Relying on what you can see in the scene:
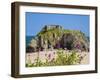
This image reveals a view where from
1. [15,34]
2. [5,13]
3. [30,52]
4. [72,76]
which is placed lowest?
[72,76]

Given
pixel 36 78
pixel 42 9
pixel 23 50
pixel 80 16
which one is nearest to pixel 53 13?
pixel 42 9

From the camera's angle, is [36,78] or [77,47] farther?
[77,47]

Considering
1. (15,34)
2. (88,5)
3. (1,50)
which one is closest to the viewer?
(1,50)

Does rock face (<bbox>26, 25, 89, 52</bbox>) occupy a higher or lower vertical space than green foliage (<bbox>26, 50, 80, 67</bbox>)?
higher

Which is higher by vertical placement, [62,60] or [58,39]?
[58,39]

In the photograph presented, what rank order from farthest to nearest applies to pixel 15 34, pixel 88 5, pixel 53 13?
1. pixel 88 5
2. pixel 53 13
3. pixel 15 34

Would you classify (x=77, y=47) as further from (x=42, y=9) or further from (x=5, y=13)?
(x=5, y=13)

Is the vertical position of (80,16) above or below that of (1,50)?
above

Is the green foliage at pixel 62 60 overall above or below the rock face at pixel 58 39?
below
